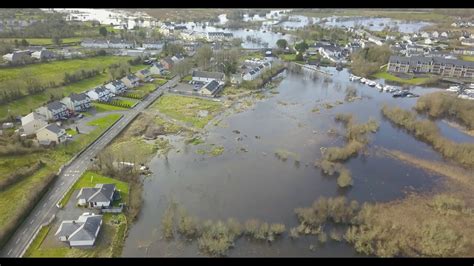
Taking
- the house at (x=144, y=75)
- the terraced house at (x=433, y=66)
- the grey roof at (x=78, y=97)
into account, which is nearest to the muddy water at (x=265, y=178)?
the grey roof at (x=78, y=97)

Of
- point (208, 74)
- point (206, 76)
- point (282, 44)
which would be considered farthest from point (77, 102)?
point (282, 44)

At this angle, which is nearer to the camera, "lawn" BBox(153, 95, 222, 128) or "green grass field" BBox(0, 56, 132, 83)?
"lawn" BBox(153, 95, 222, 128)

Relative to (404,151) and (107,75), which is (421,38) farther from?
(107,75)

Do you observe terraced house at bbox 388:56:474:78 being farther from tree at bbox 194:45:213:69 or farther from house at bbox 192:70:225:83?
tree at bbox 194:45:213:69

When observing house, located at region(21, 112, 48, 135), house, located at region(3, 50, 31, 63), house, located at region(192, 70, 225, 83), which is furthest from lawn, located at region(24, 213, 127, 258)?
house, located at region(3, 50, 31, 63)

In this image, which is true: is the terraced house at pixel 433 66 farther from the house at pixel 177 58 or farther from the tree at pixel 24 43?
the tree at pixel 24 43
